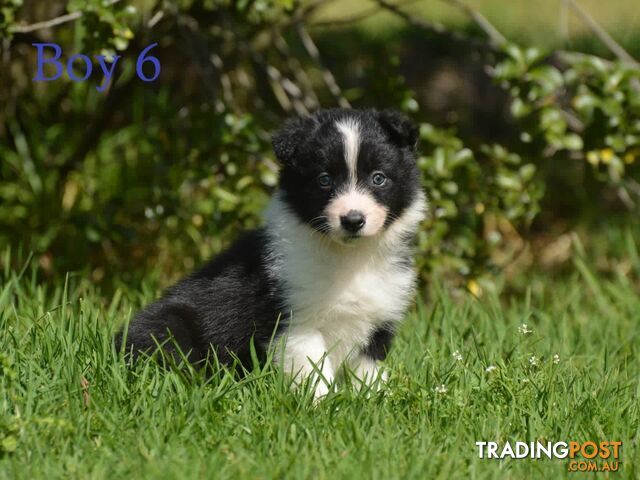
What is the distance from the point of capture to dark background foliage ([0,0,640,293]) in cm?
546

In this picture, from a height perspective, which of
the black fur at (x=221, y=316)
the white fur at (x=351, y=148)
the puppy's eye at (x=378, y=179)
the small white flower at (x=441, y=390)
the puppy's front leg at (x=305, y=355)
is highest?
the white fur at (x=351, y=148)

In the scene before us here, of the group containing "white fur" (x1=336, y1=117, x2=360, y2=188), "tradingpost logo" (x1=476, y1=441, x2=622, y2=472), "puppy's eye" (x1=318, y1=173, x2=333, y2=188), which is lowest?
"tradingpost logo" (x1=476, y1=441, x2=622, y2=472)

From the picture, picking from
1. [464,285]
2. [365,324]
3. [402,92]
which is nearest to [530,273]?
[464,285]

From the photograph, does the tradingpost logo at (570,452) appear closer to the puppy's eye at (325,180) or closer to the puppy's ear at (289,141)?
the puppy's eye at (325,180)

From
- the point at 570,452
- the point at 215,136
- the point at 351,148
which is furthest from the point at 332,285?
the point at 215,136

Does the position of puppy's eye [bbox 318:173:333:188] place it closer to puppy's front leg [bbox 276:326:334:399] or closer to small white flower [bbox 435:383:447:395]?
puppy's front leg [bbox 276:326:334:399]

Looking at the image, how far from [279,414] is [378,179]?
109 centimetres

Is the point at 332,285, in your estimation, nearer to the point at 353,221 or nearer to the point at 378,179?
the point at 353,221

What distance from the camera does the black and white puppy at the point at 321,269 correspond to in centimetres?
412

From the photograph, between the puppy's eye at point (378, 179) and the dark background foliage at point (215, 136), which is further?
the dark background foliage at point (215, 136)

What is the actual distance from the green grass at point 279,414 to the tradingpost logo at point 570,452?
37mm

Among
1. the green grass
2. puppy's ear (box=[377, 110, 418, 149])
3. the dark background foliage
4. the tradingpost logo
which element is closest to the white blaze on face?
puppy's ear (box=[377, 110, 418, 149])

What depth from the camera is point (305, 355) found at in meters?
4.12

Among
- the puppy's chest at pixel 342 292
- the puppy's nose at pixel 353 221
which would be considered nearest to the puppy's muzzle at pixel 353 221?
the puppy's nose at pixel 353 221
